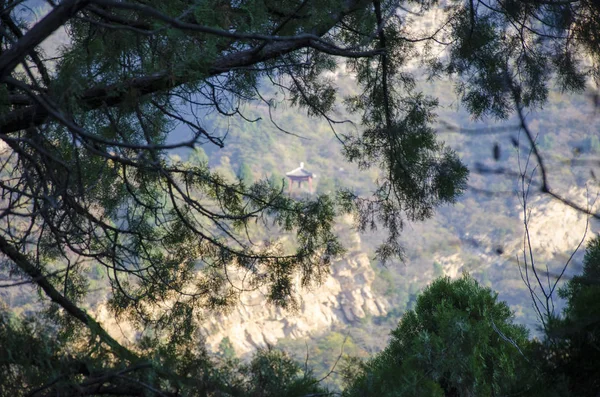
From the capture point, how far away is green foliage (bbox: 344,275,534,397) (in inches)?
102

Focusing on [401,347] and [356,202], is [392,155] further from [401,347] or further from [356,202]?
[401,347]

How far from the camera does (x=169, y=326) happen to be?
2.78m

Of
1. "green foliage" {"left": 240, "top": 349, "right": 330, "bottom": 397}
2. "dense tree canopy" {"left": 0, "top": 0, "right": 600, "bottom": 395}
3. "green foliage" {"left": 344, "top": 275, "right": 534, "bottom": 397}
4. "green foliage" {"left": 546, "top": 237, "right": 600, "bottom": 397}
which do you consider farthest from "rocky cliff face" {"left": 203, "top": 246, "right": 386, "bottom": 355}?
"green foliage" {"left": 546, "top": 237, "right": 600, "bottom": 397}

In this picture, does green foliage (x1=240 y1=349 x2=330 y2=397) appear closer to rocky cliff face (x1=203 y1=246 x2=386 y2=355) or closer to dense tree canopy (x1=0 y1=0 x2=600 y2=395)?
dense tree canopy (x1=0 y1=0 x2=600 y2=395)

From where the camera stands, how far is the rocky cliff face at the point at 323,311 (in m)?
23.9

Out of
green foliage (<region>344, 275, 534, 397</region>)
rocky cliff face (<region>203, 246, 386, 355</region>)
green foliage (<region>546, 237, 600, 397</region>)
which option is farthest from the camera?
rocky cliff face (<region>203, 246, 386, 355</region>)

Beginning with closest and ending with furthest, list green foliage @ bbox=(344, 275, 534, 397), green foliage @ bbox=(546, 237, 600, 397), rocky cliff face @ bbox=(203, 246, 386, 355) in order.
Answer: green foliage @ bbox=(546, 237, 600, 397), green foliage @ bbox=(344, 275, 534, 397), rocky cliff face @ bbox=(203, 246, 386, 355)

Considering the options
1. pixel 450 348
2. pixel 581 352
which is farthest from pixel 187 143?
pixel 450 348

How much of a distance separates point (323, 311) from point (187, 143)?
26401mm

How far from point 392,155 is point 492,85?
1.71 ft

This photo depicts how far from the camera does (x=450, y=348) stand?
318 cm

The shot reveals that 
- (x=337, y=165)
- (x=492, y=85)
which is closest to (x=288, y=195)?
(x=492, y=85)

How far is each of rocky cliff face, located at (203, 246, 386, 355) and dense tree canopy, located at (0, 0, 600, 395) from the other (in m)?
20.4

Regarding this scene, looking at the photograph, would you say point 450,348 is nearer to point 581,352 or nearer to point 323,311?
point 581,352
